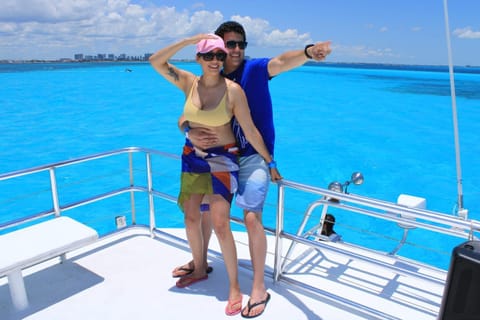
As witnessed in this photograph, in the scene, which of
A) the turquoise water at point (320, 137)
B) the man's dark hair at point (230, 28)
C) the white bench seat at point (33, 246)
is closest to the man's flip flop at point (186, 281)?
the white bench seat at point (33, 246)

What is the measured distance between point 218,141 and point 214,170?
0.18m

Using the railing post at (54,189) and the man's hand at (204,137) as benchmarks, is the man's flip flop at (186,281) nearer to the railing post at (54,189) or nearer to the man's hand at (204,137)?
the man's hand at (204,137)

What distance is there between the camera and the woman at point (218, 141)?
2193mm

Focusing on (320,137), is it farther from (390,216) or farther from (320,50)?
(320,50)

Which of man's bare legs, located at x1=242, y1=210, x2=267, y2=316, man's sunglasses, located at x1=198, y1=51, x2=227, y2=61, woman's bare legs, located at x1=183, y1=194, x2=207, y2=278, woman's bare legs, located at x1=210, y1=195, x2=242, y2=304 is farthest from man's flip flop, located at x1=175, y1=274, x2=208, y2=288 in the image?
man's sunglasses, located at x1=198, y1=51, x2=227, y2=61

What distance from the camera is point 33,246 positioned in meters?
2.38

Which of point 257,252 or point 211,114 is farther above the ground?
point 211,114

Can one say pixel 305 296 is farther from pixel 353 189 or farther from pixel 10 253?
pixel 353 189

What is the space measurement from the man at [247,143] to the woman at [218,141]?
59 millimetres

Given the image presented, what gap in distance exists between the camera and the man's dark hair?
2.21 m

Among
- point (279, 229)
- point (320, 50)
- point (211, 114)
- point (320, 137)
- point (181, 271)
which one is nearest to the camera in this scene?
point (320, 50)

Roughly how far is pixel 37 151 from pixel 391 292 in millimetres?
13360

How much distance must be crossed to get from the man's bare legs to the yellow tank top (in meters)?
0.58

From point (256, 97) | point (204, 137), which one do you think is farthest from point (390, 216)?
point (204, 137)
